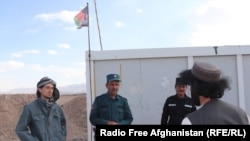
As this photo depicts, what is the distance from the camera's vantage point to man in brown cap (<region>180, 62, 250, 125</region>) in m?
1.65

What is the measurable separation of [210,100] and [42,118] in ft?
7.05

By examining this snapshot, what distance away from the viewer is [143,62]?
4809mm

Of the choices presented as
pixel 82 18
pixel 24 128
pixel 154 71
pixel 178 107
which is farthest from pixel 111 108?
pixel 82 18

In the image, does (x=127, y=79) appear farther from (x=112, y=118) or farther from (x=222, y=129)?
(x=222, y=129)

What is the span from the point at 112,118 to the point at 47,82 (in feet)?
2.68

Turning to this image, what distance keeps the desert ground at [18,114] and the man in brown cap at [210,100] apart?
→ 1183 cm

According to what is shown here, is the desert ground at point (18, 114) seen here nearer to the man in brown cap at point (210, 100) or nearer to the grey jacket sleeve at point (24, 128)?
the grey jacket sleeve at point (24, 128)

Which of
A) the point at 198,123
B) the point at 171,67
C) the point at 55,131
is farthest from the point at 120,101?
the point at 198,123

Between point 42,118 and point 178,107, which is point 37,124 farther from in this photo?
point 178,107

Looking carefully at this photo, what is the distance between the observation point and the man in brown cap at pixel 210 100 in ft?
5.41

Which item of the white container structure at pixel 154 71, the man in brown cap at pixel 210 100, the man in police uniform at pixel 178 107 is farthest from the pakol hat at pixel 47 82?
the man in brown cap at pixel 210 100

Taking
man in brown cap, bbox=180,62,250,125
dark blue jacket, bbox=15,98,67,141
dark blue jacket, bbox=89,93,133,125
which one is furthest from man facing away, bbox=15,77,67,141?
man in brown cap, bbox=180,62,250,125

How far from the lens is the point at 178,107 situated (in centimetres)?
408

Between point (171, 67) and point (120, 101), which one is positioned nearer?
point (120, 101)
